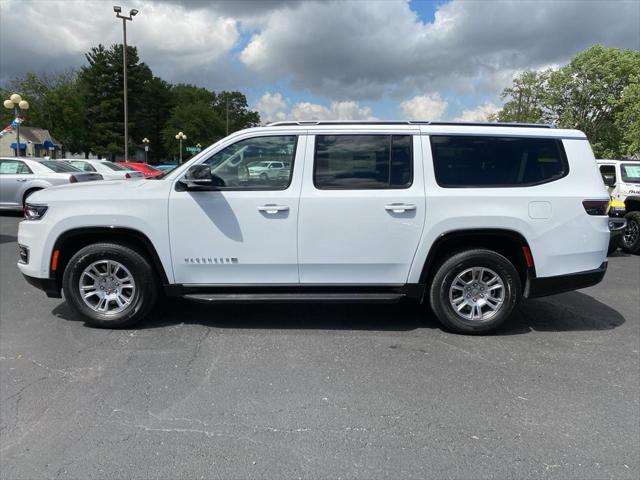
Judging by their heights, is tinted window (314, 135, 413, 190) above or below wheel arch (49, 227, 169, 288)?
above

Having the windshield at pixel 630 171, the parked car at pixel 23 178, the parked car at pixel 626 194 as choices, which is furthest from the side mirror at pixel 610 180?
the parked car at pixel 23 178

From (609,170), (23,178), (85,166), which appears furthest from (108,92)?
(609,170)

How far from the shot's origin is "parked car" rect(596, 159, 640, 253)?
30.8 feet

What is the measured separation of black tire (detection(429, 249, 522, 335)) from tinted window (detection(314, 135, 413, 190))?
36.6 inches

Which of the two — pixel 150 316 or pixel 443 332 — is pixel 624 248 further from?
pixel 150 316

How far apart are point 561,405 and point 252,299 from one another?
265 centimetres

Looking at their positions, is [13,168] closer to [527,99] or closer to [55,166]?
[55,166]

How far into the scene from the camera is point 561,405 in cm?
322

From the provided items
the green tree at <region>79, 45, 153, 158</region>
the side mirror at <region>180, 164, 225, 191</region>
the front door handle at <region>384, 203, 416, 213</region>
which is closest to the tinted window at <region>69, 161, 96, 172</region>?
the side mirror at <region>180, 164, 225, 191</region>

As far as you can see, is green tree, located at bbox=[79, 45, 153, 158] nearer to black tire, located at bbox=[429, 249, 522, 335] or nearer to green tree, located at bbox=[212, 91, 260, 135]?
green tree, located at bbox=[212, 91, 260, 135]

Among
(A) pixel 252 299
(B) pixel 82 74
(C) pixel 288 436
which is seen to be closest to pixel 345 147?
(A) pixel 252 299

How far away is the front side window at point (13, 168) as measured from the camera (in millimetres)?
12609

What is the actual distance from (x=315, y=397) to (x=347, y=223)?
1.64 metres

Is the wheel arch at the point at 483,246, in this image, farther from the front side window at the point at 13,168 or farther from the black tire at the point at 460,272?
the front side window at the point at 13,168
